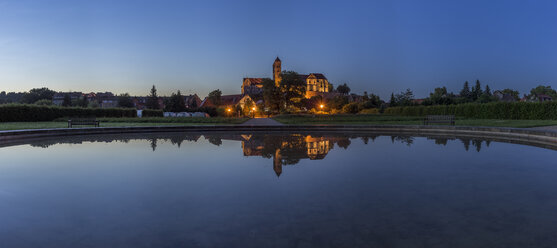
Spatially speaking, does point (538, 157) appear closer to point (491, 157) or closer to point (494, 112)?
point (491, 157)

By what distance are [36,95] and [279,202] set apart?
358 feet

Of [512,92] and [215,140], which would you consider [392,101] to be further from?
[512,92]

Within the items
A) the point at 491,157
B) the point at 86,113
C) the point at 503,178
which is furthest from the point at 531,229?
the point at 86,113

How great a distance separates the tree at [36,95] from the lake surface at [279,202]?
327 feet

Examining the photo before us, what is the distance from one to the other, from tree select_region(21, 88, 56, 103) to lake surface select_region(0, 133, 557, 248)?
327 ft

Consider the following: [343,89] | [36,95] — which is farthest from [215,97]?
[343,89]

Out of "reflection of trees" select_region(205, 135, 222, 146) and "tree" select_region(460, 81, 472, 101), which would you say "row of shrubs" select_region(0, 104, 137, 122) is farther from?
"tree" select_region(460, 81, 472, 101)

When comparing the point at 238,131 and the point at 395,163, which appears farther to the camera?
the point at 238,131

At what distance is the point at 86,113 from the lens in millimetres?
37875

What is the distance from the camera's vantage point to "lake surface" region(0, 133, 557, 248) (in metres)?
3.56

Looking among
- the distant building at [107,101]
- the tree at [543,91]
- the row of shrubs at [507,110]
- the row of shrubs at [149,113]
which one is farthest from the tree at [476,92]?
the distant building at [107,101]

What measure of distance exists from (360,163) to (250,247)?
548 centimetres

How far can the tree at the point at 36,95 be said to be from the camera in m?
88.2

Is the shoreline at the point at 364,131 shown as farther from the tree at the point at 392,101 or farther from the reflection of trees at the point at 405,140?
the tree at the point at 392,101
